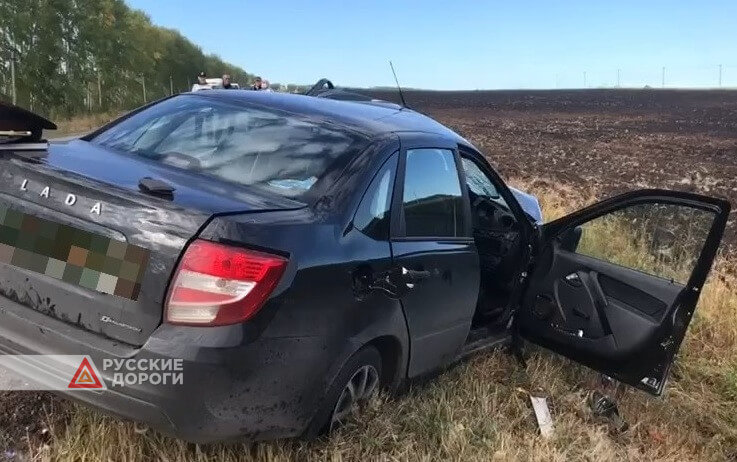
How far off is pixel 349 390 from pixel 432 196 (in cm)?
109

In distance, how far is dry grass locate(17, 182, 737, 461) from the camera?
3.01 m

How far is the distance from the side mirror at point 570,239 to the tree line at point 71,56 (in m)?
36.6

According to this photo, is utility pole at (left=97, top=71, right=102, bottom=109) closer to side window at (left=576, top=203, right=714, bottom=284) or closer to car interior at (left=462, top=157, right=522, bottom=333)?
side window at (left=576, top=203, right=714, bottom=284)

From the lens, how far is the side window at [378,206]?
3.14 m

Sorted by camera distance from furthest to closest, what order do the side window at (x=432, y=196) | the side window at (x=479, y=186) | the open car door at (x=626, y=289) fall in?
the side window at (x=479, y=186) → the open car door at (x=626, y=289) → the side window at (x=432, y=196)

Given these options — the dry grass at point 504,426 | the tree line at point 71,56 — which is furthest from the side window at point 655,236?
the tree line at point 71,56

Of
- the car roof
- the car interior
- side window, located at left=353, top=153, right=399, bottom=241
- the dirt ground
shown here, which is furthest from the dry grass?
the dirt ground

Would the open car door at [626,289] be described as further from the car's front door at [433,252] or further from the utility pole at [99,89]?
the utility pole at [99,89]

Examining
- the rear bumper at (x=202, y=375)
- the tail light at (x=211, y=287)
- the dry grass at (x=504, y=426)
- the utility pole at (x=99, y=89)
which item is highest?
the utility pole at (x=99, y=89)

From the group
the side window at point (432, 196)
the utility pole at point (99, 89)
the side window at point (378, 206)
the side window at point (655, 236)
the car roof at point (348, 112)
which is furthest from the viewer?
the utility pole at point (99, 89)

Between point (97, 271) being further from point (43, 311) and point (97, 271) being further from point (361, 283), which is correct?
point (361, 283)

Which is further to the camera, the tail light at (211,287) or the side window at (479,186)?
the side window at (479,186)

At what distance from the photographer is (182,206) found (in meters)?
2.63

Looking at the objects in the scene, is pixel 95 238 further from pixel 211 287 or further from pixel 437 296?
pixel 437 296
